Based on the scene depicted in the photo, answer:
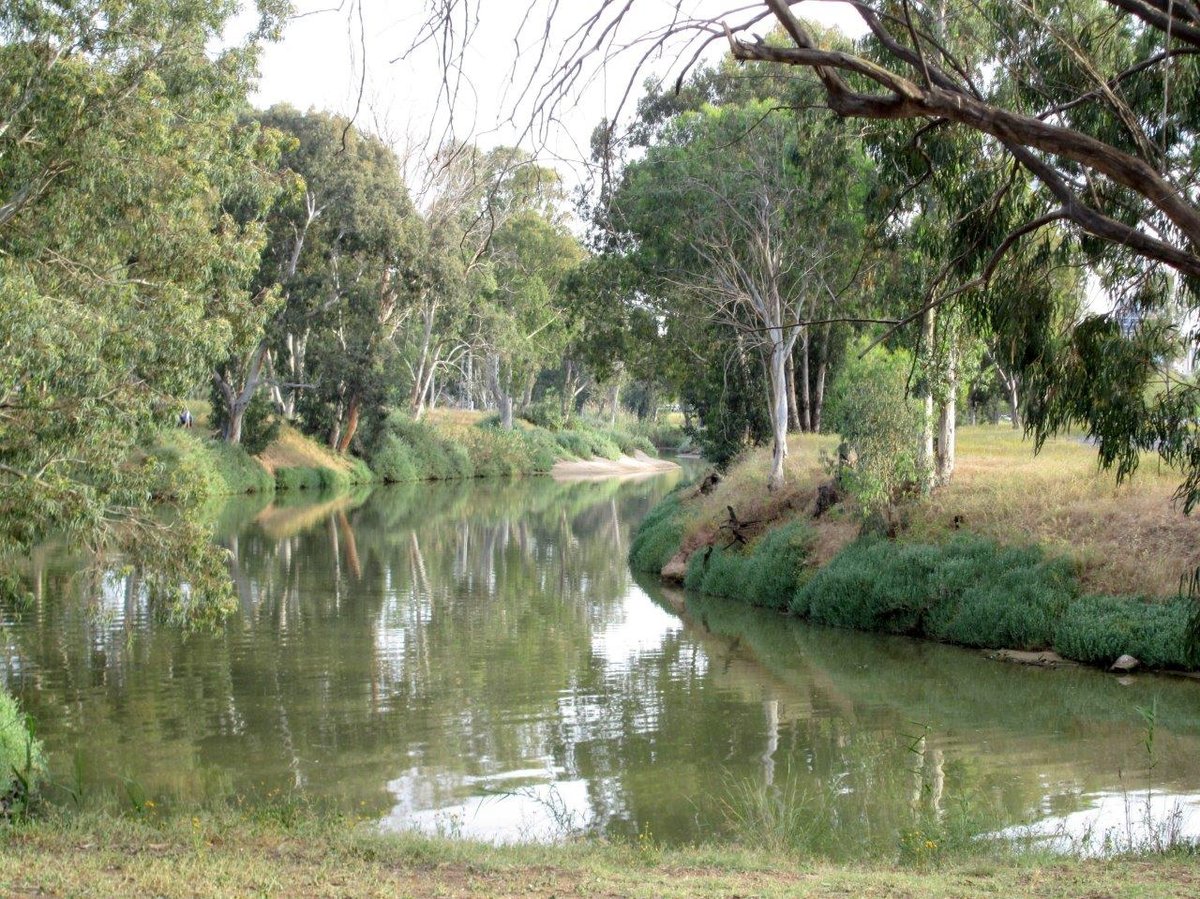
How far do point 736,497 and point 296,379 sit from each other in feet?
94.3

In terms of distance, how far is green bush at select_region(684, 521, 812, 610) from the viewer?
2103 cm

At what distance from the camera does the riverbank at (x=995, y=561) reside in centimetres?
1524

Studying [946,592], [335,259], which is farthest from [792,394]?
[335,259]

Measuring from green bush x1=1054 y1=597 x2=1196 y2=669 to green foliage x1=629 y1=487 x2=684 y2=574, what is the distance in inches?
451

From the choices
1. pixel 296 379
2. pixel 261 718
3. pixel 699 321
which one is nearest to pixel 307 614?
pixel 261 718

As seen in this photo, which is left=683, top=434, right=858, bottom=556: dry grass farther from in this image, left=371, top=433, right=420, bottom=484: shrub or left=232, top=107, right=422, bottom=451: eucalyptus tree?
left=371, top=433, right=420, bottom=484: shrub

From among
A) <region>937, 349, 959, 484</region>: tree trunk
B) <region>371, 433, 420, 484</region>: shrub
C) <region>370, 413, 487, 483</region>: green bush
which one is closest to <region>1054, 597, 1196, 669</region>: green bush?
<region>937, 349, 959, 484</region>: tree trunk

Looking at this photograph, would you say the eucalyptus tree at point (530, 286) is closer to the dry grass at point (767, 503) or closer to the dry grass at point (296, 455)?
the dry grass at point (296, 455)

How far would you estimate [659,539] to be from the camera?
91.2ft

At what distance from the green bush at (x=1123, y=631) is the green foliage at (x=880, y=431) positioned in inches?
165

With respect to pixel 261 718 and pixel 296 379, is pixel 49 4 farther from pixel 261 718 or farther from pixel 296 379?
pixel 296 379

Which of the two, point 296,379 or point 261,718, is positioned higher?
point 296,379

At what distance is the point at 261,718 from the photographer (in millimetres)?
12773

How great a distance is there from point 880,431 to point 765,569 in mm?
3500
